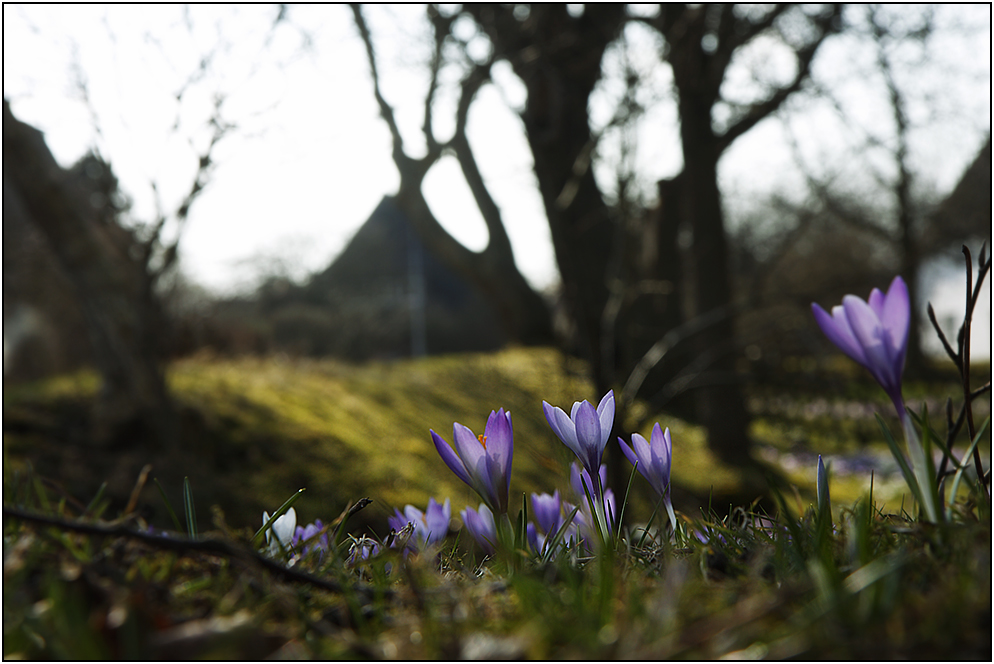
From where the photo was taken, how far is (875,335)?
0.71 metres

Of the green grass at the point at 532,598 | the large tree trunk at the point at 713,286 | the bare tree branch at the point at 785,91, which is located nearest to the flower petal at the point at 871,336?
the green grass at the point at 532,598

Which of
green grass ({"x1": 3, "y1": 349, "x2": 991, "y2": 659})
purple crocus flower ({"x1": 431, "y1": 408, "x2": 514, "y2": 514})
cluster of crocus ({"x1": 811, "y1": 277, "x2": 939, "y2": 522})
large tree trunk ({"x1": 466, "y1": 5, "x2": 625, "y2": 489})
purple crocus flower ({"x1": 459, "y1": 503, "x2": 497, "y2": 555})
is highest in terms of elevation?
large tree trunk ({"x1": 466, "y1": 5, "x2": 625, "y2": 489})

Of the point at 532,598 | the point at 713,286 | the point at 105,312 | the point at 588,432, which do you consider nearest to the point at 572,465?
the point at 588,432

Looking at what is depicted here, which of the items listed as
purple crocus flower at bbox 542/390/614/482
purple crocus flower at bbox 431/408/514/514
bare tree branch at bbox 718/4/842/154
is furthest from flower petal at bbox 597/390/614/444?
bare tree branch at bbox 718/4/842/154

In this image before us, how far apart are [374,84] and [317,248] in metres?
15.4

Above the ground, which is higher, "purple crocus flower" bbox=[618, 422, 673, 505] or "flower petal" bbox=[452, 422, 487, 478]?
"flower petal" bbox=[452, 422, 487, 478]

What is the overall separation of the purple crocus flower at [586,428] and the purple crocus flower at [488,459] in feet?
0.27

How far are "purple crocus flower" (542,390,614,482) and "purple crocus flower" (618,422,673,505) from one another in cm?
4

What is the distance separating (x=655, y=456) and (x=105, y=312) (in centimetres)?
474

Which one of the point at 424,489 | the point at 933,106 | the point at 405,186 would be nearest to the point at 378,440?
the point at 424,489

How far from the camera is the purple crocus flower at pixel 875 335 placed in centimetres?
70

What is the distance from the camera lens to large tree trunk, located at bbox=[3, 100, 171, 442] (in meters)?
4.49

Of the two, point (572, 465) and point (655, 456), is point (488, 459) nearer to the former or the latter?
point (572, 465)

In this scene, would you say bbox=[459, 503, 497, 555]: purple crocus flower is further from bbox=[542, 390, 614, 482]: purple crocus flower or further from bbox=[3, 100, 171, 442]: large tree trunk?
bbox=[3, 100, 171, 442]: large tree trunk
